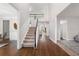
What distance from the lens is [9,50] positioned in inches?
113

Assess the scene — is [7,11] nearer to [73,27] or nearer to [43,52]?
[43,52]

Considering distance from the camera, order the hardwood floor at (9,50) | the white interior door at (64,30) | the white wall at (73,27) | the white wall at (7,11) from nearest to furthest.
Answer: the hardwood floor at (9,50)
the white wall at (7,11)
the white wall at (73,27)
the white interior door at (64,30)

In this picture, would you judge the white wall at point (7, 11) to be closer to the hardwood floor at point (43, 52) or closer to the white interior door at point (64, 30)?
the hardwood floor at point (43, 52)

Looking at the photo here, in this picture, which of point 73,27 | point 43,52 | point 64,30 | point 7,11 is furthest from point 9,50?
point 64,30

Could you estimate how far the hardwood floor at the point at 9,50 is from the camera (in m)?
2.62

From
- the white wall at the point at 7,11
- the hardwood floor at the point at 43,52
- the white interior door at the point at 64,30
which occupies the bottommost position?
the hardwood floor at the point at 43,52

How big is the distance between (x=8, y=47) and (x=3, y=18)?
0.80 meters

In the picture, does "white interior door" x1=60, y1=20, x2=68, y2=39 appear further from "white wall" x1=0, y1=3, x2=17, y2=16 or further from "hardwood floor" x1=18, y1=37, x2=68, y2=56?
"white wall" x1=0, y1=3, x2=17, y2=16

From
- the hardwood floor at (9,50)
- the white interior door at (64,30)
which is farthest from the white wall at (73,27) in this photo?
the hardwood floor at (9,50)

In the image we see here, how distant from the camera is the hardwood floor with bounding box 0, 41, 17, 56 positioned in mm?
2623

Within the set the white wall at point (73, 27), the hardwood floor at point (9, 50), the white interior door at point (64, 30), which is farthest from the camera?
the white interior door at point (64, 30)

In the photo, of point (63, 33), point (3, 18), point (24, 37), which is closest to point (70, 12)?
point (63, 33)

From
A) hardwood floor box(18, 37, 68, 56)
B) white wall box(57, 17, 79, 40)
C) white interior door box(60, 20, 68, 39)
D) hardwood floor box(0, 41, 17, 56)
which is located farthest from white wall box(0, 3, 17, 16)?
white interior door box(60, 20, 68, 39)

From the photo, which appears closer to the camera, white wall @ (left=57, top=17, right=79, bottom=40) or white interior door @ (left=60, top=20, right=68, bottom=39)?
white wall @ (left=57, top=17, right=79, bottom=40)
